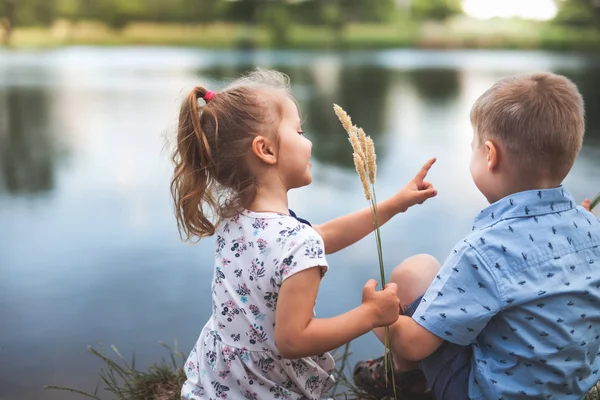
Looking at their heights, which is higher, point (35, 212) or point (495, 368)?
point (495, 368)

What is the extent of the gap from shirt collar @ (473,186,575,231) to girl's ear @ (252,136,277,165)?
0.42 metres

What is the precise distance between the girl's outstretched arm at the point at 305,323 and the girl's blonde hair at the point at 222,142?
228 mm

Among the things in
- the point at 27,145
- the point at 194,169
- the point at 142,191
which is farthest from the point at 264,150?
the point at 27,145

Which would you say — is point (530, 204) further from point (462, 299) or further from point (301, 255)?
point (301, 255)

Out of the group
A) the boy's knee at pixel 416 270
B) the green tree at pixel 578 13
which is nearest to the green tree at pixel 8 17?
the green tree at pixel 578 13

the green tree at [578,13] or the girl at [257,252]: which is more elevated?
the green tree at [578,13]

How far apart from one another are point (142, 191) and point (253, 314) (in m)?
2.54

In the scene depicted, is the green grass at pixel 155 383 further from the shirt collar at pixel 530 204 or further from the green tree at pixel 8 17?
the green tree at pixel 8 17

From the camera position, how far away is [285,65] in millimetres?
7641

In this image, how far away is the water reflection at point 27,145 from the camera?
405 centimetres

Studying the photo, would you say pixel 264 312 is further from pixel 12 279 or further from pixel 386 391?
pixel 12 279

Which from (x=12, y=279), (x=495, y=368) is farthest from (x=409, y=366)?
(x=12, y=279)

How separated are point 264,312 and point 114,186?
2.67m

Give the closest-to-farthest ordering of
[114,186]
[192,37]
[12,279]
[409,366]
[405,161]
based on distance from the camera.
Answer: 1. [409,366]
2. [12,279]
3. [114,186]
4. [405,161]
5. [192,37]
